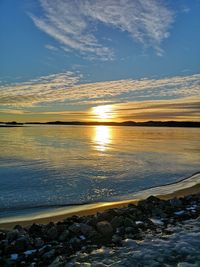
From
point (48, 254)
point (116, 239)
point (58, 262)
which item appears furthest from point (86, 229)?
point (58, 262)

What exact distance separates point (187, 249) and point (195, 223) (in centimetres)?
207

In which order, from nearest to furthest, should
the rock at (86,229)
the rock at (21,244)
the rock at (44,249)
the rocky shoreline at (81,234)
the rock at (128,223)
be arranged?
the rocky shoreline at (81,234) → the rock at (44,249) → the rock at (21,244) → the rock at (86,229) → the rock at (128,223)

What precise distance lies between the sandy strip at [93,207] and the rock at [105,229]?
2531 mm

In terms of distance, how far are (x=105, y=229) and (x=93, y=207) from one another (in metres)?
3.83

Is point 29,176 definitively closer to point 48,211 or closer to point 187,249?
point 48,211

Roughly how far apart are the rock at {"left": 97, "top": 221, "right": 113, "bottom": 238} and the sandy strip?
253cm

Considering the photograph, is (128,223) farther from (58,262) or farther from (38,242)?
(58,262)

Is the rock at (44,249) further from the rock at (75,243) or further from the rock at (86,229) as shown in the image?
the rock at (86,229)

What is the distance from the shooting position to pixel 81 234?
7.70m

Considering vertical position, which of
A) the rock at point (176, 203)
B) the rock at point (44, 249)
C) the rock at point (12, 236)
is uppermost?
the rock at point (176, 203)

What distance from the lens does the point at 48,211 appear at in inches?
436

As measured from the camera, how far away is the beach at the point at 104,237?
6.42 metres

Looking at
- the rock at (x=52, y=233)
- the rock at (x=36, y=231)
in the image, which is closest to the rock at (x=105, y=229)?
the rock at (x=52, y=233)

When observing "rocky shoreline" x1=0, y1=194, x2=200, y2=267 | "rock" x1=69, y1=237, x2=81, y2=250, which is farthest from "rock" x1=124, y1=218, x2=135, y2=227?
"rock" x1=69, y1=237, x2=81, y2=250
